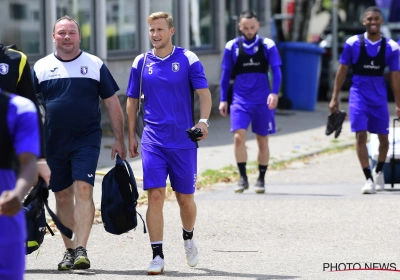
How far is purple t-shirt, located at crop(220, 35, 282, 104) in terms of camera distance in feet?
39.0

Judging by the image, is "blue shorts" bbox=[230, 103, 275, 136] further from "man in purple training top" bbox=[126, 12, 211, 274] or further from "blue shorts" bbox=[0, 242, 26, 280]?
"blue shorts" bbox=[0, 242, 26, 280]

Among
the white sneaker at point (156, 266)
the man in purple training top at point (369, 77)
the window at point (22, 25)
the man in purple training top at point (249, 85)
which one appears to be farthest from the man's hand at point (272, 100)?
the window at point (22, 25)

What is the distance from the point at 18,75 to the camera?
22.5 ft

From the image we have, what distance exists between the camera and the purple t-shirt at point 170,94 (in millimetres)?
7699

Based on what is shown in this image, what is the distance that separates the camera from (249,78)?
1195 cm

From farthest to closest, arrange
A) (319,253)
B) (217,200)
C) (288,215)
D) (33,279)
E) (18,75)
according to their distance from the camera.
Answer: (217,200) → (288,215) → (319,253) → (33,279) → (18,75)

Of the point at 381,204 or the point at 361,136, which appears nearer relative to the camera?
the point at 381,204

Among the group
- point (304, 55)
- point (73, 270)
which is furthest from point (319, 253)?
point (304, 55)

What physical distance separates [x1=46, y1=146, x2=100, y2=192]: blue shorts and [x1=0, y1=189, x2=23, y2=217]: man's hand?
3.27m

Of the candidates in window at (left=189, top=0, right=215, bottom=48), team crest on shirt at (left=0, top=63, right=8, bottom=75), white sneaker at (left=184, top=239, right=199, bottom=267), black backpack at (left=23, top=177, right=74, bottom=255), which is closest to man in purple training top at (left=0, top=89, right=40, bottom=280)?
black backpack at (left=23, top=177, right=74, bottom=255)

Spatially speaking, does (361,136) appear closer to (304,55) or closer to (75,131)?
(75,131)

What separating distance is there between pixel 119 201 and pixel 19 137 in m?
3.21

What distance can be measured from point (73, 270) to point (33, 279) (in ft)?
1.33

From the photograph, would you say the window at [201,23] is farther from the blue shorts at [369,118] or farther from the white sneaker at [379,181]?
the blue shorts at [369,118]
